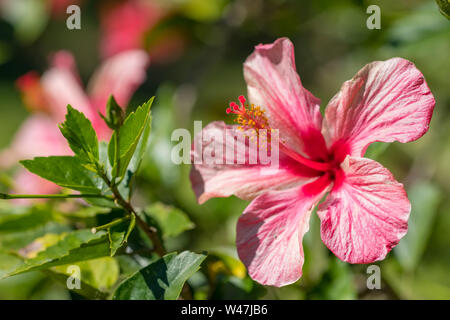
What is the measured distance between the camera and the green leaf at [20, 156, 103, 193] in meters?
1.05

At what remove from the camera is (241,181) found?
3.88ft

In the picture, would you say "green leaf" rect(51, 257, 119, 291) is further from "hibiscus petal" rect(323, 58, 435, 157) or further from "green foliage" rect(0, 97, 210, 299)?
"hibiscus petal" rect(323, 58, 435, 157)

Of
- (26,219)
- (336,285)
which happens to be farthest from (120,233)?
(336,285)

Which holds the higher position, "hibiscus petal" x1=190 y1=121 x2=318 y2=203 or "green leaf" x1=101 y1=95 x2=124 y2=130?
"green leaf" x1=101 y1=95 x2=124 y2=130

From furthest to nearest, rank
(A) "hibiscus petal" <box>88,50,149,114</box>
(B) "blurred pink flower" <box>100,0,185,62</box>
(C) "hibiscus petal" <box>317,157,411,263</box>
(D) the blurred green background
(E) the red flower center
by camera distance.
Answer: (B) "blurred pink flower" <box>100,0,185,62</box>, (A) "hibiscus petal" <box>88,50,149,114</box>, (D) the blurred green background, (E) the red flower center, (C) "hibiscus petal" <box>317,157,411,263</box>

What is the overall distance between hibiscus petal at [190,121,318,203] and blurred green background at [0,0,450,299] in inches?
8.8

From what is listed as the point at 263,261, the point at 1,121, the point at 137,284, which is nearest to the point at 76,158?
the point at 137,284

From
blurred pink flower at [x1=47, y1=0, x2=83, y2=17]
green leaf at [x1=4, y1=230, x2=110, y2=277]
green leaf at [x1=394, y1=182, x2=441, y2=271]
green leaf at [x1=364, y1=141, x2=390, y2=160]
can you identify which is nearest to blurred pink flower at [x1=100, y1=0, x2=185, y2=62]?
blurred pink flower at [x1=47, y1=0, x2=83, y2=17]

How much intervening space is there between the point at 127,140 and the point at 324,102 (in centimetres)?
200

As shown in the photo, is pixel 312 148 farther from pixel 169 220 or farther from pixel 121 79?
pixel 121 79

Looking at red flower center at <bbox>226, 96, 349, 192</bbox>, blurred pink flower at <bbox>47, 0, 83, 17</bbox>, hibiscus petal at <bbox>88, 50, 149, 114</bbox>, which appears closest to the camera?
red flower center at <bbox>226, 96, 349, 192</bbox>

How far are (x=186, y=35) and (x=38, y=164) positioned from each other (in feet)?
5.16

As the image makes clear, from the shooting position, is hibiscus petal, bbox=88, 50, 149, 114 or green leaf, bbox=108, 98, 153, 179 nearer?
green leaf, bbox=108, 98, 153, 179
